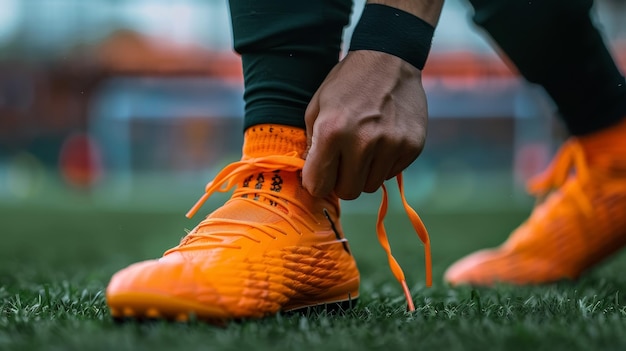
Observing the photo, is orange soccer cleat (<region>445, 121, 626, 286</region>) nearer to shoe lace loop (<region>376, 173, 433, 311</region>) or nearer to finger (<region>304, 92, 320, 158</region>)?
shoe lace loop (<region>376, 173, 433, 311</region>)

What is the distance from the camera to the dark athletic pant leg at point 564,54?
1220 mm

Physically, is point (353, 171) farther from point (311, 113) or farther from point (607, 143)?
point (607, 143)

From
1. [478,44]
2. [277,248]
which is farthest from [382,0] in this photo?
[478,44]

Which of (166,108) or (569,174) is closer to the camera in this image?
(569,174)

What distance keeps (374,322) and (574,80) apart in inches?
25.1

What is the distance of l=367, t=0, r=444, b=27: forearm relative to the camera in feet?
3.00

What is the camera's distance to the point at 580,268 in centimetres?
140

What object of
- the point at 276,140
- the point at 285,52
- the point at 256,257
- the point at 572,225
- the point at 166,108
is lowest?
the point at 166,108

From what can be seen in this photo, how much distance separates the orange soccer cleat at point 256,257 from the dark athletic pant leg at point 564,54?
42 cm

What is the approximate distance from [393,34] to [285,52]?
0.15m

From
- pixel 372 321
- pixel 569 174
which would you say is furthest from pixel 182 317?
pixel 569 174

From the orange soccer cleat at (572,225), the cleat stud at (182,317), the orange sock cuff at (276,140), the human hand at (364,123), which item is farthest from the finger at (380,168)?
the orange soccer cleat at (572,225)

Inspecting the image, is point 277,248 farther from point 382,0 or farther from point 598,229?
point 598,229

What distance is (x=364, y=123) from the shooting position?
0.85 m
